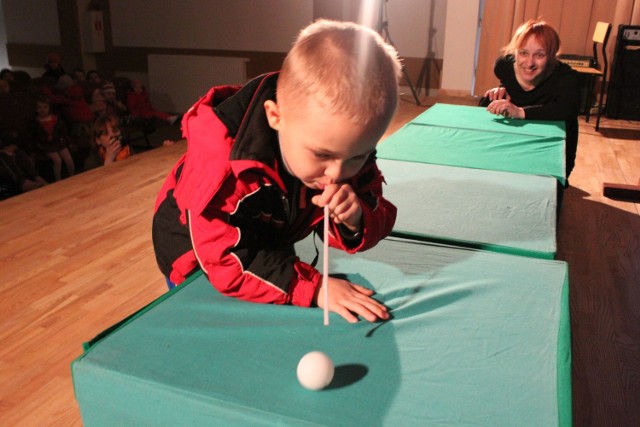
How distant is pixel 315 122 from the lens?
0.85m

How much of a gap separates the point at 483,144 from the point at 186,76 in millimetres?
4712

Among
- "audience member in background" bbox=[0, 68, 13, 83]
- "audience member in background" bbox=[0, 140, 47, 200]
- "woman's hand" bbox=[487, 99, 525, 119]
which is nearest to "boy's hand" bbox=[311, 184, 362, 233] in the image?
"woman's hand" bbox=[487, 99, 525, 119]

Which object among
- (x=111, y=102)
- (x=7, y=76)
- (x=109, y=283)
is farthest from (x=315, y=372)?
(x=7, y=76)

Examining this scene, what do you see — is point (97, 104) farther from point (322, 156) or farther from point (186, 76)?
point (322, 156)

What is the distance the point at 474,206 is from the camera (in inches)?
67.3

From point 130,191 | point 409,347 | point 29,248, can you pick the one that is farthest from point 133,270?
point 409,347

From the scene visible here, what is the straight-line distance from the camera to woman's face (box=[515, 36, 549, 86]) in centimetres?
284

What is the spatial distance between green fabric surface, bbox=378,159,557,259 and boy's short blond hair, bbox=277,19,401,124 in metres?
0.66

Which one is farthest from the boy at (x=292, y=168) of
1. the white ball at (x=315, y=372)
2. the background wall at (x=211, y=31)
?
the background wall at (x=211, y=31)

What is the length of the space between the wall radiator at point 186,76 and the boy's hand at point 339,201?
539 cm

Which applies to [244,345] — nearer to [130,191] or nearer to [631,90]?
[130,191]

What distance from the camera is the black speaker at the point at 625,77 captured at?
193 inches

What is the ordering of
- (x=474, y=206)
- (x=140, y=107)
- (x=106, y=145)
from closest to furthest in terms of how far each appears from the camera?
(x=474, y=206), (x=106, y=145), (x=140, y=107)

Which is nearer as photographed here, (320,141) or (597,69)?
(320,141)
